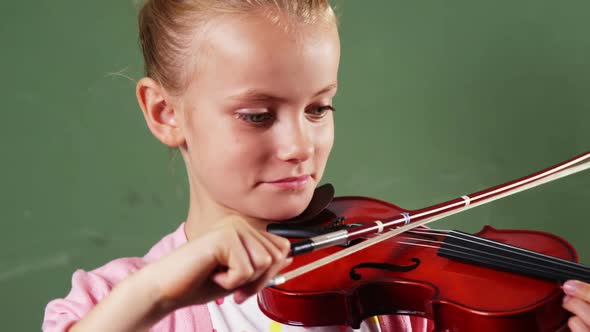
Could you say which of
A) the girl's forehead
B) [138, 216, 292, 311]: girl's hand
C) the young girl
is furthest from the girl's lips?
[138, 216, 292, 311]: girl's hand

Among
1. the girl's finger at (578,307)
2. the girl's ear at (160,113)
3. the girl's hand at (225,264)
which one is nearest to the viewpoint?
the girl's hand at (225,264)

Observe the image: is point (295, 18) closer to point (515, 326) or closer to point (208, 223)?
point (208, 223)

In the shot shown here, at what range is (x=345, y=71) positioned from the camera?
4.04 feet

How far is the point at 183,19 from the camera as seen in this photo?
797mm

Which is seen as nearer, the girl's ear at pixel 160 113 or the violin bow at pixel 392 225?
the violin bow at pixel 392 225

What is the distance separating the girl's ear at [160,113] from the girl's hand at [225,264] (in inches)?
11.9

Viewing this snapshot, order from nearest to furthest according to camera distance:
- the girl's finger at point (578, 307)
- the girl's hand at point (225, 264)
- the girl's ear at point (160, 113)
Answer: the girl's hand at point (225, 264) → the girl's finger at point (578, 307) → the girl's ear at point (160, 113)

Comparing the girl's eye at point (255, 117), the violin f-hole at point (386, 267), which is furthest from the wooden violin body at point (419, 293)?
the girl's eye at point (255, 117)

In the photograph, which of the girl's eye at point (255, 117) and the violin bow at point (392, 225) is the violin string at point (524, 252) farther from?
the girl's eye at point (255, 117)

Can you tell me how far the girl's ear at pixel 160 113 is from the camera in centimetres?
84

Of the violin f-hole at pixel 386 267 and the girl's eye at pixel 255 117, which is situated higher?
the girl's eye at pixel 255 117

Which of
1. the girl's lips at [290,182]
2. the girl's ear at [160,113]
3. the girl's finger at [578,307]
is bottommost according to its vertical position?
the girl's finger at [578,307]

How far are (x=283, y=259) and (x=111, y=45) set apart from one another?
75 centimetres

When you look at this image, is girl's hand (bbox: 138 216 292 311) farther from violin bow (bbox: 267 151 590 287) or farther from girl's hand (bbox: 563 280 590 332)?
girl's hand (bbox: 563 280 590 332)
